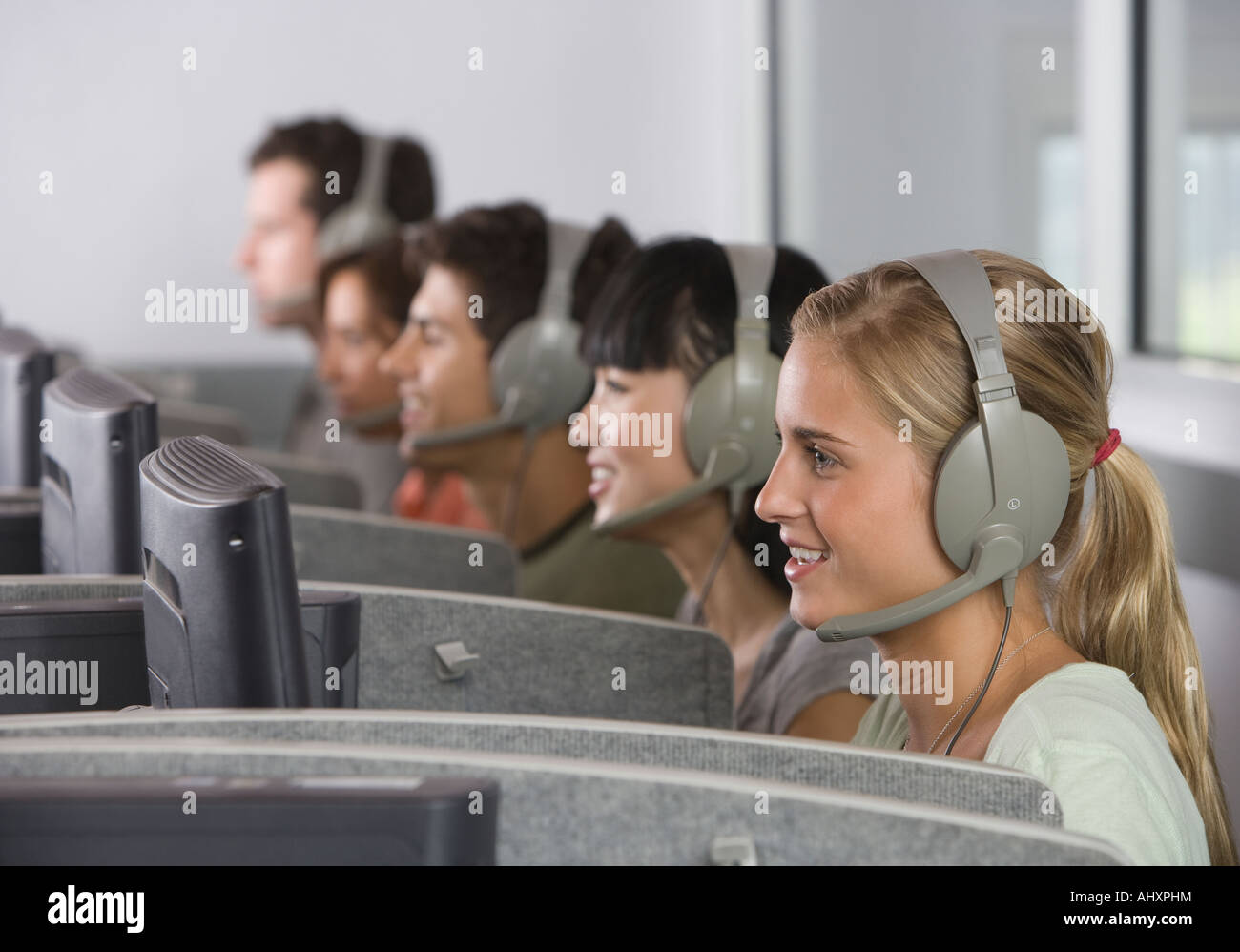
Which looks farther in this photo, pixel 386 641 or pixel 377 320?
pixel 377 320

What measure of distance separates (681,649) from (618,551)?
618mm

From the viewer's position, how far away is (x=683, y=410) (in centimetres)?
128

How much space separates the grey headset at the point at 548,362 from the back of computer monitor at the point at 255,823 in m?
1.16

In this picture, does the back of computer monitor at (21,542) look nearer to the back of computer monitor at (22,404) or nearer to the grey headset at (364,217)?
the back of computer monitor at (22,404)

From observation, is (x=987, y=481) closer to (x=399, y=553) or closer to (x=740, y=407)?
(x=740, y=407)

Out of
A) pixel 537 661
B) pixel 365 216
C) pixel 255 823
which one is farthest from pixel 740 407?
pixel 365 216

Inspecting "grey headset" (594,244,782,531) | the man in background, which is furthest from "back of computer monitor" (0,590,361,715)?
the man in background

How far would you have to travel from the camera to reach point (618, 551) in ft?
5.45

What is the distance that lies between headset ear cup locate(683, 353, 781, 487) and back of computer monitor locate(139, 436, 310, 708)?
0.61m

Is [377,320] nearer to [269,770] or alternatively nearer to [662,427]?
[662,427]

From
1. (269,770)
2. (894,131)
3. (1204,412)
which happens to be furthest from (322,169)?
(269,770)

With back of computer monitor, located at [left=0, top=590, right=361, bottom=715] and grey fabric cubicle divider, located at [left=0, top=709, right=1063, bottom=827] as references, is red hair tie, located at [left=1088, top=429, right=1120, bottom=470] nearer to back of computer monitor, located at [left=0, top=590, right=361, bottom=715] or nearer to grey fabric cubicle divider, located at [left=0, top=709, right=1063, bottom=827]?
grey fabric cubicle divider, located at [left=0, top=709, right=1063, bottom=827]

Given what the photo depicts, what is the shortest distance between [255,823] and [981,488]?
0.47 meters
